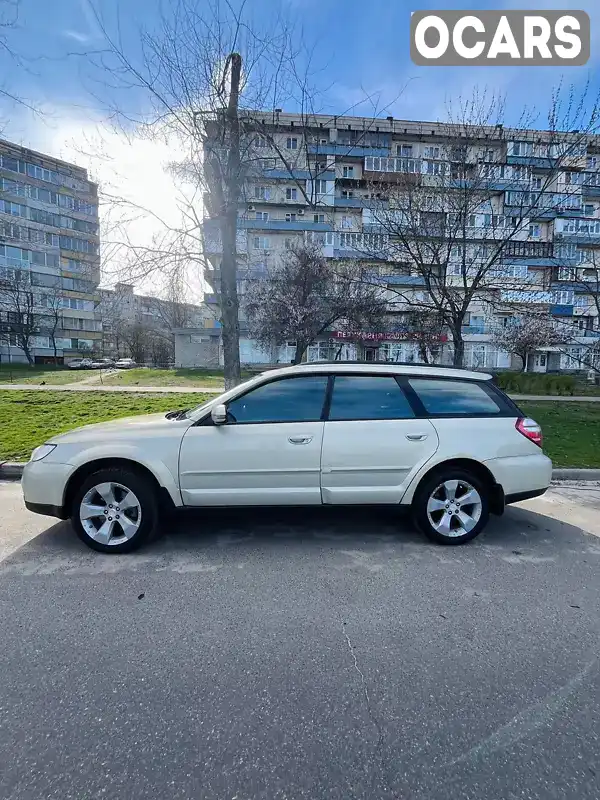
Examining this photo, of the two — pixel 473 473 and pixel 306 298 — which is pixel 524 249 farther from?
pixel 473 473

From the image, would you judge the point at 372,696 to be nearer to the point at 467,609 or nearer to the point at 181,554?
the point at 467,609

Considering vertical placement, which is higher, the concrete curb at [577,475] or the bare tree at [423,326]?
the bare tree at [423,326]

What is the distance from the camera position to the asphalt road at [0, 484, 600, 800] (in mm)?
1644

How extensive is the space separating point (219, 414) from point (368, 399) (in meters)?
1.45

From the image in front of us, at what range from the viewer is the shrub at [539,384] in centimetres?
2077

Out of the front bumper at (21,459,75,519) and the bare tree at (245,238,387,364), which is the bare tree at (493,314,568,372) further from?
the front bumper at (21,459,75,519)

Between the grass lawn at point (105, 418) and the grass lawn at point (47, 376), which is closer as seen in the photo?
the grass lawn at point (105, 418)

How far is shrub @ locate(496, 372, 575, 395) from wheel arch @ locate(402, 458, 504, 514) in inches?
743

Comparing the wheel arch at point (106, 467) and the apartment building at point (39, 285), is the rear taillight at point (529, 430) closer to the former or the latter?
the wheel arch at point (106, 467)

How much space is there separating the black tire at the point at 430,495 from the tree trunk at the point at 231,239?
497cm

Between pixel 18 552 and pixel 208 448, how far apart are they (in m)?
1.95

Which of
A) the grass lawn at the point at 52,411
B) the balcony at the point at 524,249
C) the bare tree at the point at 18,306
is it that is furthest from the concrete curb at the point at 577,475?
the bare tree at the point at 18,306

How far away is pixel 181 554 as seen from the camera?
3.51m

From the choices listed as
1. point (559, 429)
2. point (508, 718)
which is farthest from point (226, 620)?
point (559, 429)
